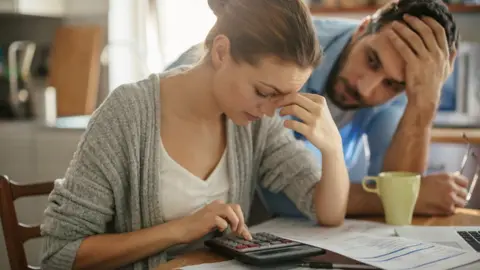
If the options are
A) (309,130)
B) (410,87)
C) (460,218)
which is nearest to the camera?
(309,130)

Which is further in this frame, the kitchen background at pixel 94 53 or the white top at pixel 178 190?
the kitchen background at pixel 94 53

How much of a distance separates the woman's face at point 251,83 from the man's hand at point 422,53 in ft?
1.32

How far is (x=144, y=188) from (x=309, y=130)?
1.14ft

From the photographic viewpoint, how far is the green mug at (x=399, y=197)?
1268 mm

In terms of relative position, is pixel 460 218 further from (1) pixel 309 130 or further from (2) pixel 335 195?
(1) pixel 309 130

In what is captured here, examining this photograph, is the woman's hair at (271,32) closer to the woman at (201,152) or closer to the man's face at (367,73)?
the woman at (201,152)

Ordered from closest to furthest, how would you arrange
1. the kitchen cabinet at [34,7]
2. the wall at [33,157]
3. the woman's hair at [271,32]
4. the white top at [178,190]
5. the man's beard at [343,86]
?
the woman's hair at [271,32] → the white top at [178,190] → the man's beard at [343,86] → the wall at [33,157] → the kitchen cabinet at [34,7]

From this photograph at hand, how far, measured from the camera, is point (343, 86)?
5.23 ft

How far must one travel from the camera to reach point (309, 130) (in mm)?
1178

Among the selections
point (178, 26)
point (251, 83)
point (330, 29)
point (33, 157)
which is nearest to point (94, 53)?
point (178, 26)

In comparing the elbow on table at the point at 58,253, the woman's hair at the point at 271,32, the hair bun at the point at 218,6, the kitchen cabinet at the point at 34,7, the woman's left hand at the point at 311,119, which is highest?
the kitchen cabinet at the point at 34,7

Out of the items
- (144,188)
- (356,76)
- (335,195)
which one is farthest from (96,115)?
(356,76)

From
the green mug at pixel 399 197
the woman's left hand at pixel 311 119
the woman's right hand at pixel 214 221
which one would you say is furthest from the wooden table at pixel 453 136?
the woman's right hand at pixel 214 221

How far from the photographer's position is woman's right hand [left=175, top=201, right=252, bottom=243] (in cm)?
105
